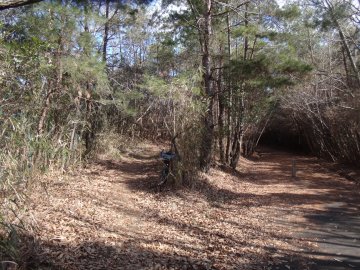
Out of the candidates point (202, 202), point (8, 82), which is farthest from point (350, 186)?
point (8, 82)

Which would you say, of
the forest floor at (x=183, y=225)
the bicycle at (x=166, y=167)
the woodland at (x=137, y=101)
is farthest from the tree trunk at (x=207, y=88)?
the bicycle at (x=166, y=167)

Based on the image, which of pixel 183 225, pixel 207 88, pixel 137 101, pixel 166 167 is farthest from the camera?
pixel 137 101

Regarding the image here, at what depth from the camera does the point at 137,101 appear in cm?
1606

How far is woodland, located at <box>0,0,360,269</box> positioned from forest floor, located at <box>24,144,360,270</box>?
0.07 metres

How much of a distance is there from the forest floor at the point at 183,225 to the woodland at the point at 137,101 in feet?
0.23

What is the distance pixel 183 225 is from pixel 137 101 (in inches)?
367

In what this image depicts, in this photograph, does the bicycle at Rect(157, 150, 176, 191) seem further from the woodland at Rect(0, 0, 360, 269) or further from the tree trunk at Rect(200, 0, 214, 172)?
the tree trunk at Rect(200, 0, 214, 172)

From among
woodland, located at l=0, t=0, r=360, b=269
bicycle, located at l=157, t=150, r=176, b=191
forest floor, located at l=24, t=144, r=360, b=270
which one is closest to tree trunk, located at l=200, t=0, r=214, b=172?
woodland, located at l=0, t=0, r=360, b=269

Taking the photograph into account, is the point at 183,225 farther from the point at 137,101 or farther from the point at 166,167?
the point at 137,101

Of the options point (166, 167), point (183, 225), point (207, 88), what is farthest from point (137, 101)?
point (183, 225)

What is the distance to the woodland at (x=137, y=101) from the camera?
18.4 ft

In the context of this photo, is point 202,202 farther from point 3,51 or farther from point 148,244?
point 3,51

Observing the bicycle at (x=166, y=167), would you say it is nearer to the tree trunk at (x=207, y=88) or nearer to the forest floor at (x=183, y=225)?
the forest floor at (x=183, y=225)

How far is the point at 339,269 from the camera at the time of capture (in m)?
5.55
